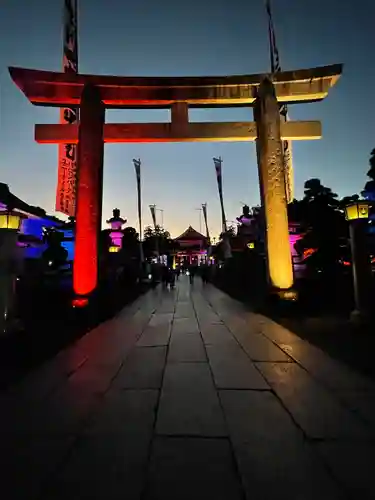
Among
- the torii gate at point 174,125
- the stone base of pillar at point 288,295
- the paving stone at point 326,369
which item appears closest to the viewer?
the paving stone at point 326,369

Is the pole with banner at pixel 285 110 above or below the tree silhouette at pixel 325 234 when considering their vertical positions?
above

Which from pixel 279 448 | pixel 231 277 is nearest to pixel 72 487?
pixel 279 448

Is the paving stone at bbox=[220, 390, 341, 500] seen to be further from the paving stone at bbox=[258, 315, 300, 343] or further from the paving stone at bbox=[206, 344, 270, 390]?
the paving stone at bbox=[258, 315, 300, 343]

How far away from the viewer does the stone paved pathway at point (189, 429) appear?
198cm

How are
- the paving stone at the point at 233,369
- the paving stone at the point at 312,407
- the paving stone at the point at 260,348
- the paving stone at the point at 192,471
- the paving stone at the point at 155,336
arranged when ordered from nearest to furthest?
the paving stone at the point at 192,471
the paving stone at the point at 312,407
the paving stone at the point at 233,369
the paving stone at the point at 260,348
the paving stone at the point at 155,336

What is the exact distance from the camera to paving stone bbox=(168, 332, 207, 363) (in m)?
5.04

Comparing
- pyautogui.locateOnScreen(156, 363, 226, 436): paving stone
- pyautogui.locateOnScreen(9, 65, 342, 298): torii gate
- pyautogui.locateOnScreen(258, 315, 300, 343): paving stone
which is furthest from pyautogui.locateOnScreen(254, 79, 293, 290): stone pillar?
pyautogui.locateOnScreen(156, 363, 226, 436): paving stone

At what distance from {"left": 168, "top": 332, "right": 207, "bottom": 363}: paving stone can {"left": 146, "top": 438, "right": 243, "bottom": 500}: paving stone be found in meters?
2.49

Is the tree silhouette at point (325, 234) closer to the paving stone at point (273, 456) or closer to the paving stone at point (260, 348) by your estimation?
the paving stone at point (260, 348)

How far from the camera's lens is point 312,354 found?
506cm

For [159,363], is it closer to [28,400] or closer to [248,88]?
[28,400]

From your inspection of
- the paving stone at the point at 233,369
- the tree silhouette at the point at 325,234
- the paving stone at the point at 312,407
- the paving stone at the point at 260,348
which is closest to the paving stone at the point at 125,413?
the paving stone at the point at 233,369

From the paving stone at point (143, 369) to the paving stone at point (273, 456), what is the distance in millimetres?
1068

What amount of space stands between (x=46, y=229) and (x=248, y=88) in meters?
19.3
